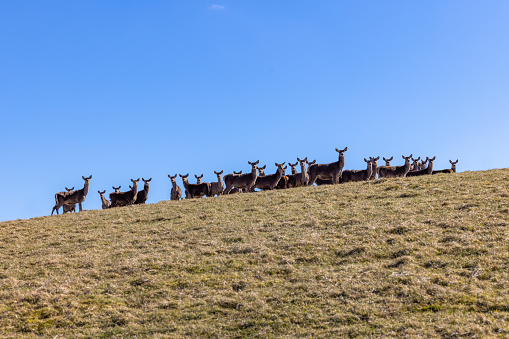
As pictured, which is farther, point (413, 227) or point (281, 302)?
point (413, 227)

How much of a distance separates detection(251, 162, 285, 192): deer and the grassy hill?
353 inches

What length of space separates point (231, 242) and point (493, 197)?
11586 millimetres

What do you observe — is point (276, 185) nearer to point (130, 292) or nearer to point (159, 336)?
point (130, 292)

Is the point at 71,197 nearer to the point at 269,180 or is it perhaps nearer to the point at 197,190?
the point at 197,190

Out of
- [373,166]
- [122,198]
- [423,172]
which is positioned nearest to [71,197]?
[122,198]

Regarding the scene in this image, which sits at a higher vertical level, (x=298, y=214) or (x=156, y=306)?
(x=298, y=214)

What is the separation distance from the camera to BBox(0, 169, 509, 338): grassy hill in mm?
12023

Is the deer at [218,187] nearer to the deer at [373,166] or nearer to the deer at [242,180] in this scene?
the deer at [242,180]

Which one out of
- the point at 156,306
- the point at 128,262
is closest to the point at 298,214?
the point at 128,262

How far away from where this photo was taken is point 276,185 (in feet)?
112

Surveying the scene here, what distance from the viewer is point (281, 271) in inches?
608

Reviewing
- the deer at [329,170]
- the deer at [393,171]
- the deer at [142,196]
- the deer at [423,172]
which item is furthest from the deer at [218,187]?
the deer at [423,172]

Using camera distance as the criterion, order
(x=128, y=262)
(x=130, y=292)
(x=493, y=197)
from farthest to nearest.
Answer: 1. (x=493, y=197)
2. (x=128, y=262)
3. (x=130, y=292)

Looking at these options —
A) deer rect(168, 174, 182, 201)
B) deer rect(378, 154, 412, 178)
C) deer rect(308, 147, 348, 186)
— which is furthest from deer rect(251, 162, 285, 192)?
deer rect(378, 154, 412, 178)
